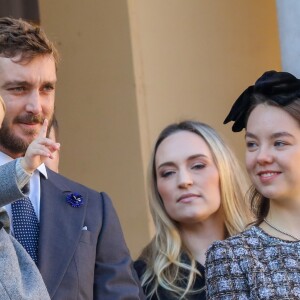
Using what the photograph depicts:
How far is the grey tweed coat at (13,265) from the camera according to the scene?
308 cm

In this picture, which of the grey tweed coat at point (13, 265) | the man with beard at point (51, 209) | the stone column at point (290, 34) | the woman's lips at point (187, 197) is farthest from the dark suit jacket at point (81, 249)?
the stone column at point (290, 34)

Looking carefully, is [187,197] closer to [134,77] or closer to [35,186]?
[35,186]

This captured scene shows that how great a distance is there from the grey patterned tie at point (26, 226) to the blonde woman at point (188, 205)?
2.26 ft

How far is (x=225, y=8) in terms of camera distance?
6648mm

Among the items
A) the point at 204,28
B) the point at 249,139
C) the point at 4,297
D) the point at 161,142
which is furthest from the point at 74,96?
the point at 4,297

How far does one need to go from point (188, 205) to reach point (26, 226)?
87cm

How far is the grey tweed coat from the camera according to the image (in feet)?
10.1

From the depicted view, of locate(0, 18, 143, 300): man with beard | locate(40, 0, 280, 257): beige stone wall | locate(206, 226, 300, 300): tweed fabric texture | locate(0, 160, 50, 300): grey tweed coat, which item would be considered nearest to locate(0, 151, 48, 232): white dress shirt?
locate(0, 18, 143, 300): man with beard

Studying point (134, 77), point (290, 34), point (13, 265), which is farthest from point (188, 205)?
point (134, 77)

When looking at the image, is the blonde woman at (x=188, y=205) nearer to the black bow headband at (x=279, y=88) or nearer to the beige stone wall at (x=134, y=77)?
the black bow headband at (x=279, y=88)

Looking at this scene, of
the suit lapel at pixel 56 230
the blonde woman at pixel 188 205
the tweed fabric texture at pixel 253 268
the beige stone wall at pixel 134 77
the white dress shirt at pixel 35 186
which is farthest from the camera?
the beige stone wall at pixel 134 77

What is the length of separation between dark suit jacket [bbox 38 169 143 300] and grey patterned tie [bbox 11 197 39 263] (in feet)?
0.08

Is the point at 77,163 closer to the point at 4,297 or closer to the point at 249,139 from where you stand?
the point at 249,139

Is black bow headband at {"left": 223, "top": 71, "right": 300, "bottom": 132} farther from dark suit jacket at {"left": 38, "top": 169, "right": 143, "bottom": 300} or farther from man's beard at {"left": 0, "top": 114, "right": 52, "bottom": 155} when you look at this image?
man's beard at {"left": 0, "top": 114, "right": 52, "bottom": 155}
